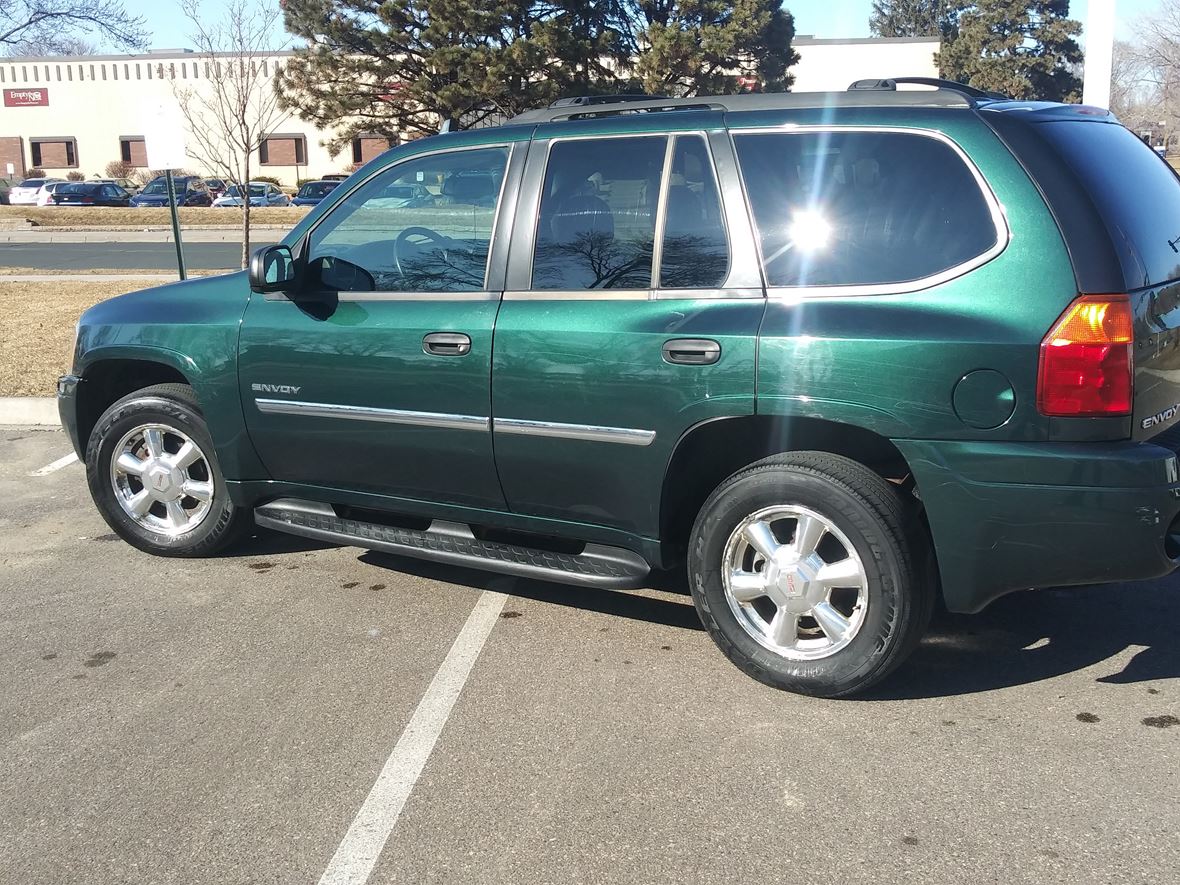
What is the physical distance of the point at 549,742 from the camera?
11.7ft

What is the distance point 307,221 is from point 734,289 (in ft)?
6.79

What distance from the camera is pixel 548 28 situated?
95.4 ft

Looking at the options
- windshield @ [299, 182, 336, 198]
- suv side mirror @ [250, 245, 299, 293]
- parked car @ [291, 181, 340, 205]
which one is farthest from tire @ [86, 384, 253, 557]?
windshield @ [299, 182, 336, 198]

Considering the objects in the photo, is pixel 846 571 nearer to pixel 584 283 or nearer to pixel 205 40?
pixel 584 283

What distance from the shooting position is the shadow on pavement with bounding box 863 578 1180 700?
3961 mm

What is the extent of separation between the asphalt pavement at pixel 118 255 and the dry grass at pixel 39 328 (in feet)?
15.8

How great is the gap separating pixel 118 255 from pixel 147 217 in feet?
40.8

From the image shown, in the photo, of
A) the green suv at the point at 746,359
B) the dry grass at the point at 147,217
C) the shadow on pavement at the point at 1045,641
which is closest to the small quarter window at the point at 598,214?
the green suv at the point at 746,359

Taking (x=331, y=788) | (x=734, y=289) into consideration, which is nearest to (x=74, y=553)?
(x=331, y=788)

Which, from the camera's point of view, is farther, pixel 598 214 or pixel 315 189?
pixel 315 189

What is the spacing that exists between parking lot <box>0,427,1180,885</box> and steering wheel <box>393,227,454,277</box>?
1454mm

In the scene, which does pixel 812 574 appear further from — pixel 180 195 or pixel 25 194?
pixel 25 194

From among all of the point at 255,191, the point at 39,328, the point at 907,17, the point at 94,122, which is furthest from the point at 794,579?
the point at 907,17

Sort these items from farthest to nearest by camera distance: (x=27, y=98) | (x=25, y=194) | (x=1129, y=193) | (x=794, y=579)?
(x=27, y=98)
(x=25, y=194)
(x=794, y=579)
(x=1129, y=193)
